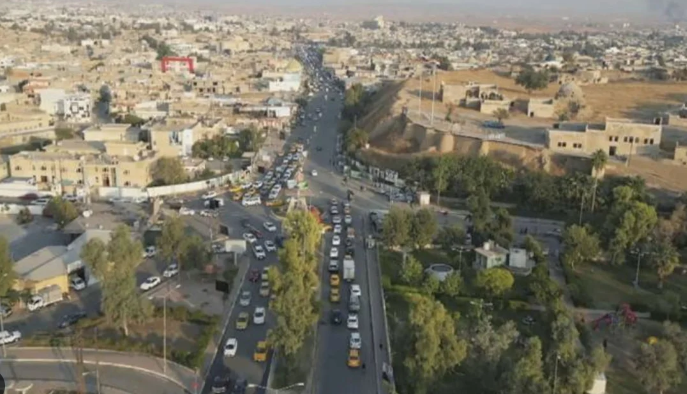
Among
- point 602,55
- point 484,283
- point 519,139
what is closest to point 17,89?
point 519,139

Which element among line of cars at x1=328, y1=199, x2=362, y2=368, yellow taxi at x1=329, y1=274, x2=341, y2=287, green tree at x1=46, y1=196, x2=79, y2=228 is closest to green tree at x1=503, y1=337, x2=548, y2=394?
line of cars at x1=328, y1=199, x2=362, y2=368

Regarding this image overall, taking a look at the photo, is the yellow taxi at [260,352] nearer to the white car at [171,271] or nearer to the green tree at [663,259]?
the white car at [171,271]

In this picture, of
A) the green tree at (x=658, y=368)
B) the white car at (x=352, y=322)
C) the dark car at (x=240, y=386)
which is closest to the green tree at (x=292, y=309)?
the dark car at (x=240, y=386)

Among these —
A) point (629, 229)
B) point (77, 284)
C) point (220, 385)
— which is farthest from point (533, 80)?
point (220, 385)

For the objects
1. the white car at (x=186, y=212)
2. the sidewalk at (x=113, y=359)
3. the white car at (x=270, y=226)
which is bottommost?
the white car at (x=186, y=212)

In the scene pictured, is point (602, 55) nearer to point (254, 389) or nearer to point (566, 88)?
point (566, 88)

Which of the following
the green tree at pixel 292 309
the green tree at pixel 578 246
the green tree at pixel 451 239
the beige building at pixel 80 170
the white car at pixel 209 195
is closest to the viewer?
the green tree at pixel 292 309

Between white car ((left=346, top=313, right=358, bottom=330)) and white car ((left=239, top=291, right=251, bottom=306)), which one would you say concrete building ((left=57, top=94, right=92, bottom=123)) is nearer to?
white car ((left=239, top=291, right=251, bottom=306))
